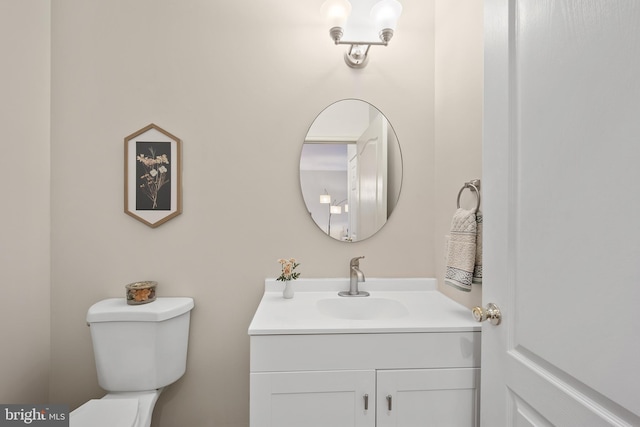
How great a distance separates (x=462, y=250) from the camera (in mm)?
1122

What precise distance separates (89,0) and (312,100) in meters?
1.19

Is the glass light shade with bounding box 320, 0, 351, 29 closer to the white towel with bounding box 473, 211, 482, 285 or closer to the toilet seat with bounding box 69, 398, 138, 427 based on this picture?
the white towel with bounding box 473, 211, 482, 285

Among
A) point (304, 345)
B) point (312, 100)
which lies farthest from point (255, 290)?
point (312, 100)

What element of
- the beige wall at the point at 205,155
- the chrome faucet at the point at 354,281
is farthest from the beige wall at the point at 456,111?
the chrome faucet at the point at 354,281

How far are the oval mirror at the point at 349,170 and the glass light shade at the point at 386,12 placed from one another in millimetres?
345

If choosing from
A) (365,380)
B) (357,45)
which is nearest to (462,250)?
(365,380)

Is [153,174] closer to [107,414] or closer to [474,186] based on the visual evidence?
[107,414]

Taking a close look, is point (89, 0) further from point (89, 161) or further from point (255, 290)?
point (255, 290)

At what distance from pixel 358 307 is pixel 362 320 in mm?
188

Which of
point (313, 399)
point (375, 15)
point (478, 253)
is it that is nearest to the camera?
point (313, 399)

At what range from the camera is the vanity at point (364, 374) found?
3.23 feet

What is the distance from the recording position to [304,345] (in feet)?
3.26

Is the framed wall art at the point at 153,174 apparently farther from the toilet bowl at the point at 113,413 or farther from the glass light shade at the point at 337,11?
the glass light shade at the point at 337,11

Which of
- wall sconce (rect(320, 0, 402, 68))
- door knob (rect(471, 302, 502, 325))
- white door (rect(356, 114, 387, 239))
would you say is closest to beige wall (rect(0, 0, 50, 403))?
wall sconce (rect(320, 0, 402, 68))
